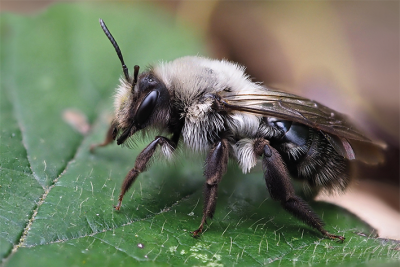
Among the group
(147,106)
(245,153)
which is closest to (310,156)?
(245,153)

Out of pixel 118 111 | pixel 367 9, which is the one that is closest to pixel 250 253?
pixel 118 111

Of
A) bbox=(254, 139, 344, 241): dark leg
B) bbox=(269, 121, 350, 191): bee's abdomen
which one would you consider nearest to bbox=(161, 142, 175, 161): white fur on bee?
bbox=(254, 139, 344, 241): dark leg

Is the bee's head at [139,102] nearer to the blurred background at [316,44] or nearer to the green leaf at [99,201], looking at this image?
the green leaf at [99,201]

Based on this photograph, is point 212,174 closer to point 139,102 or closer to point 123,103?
point 139,102

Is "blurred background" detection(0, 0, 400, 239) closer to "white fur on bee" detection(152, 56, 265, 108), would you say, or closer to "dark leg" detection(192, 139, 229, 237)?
"white fur on bee" detection(152, 56, 265, 108)

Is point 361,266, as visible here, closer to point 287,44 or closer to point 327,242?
point 327,242

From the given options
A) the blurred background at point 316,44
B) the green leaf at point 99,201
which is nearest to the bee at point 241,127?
the green leaf at point 99,201
